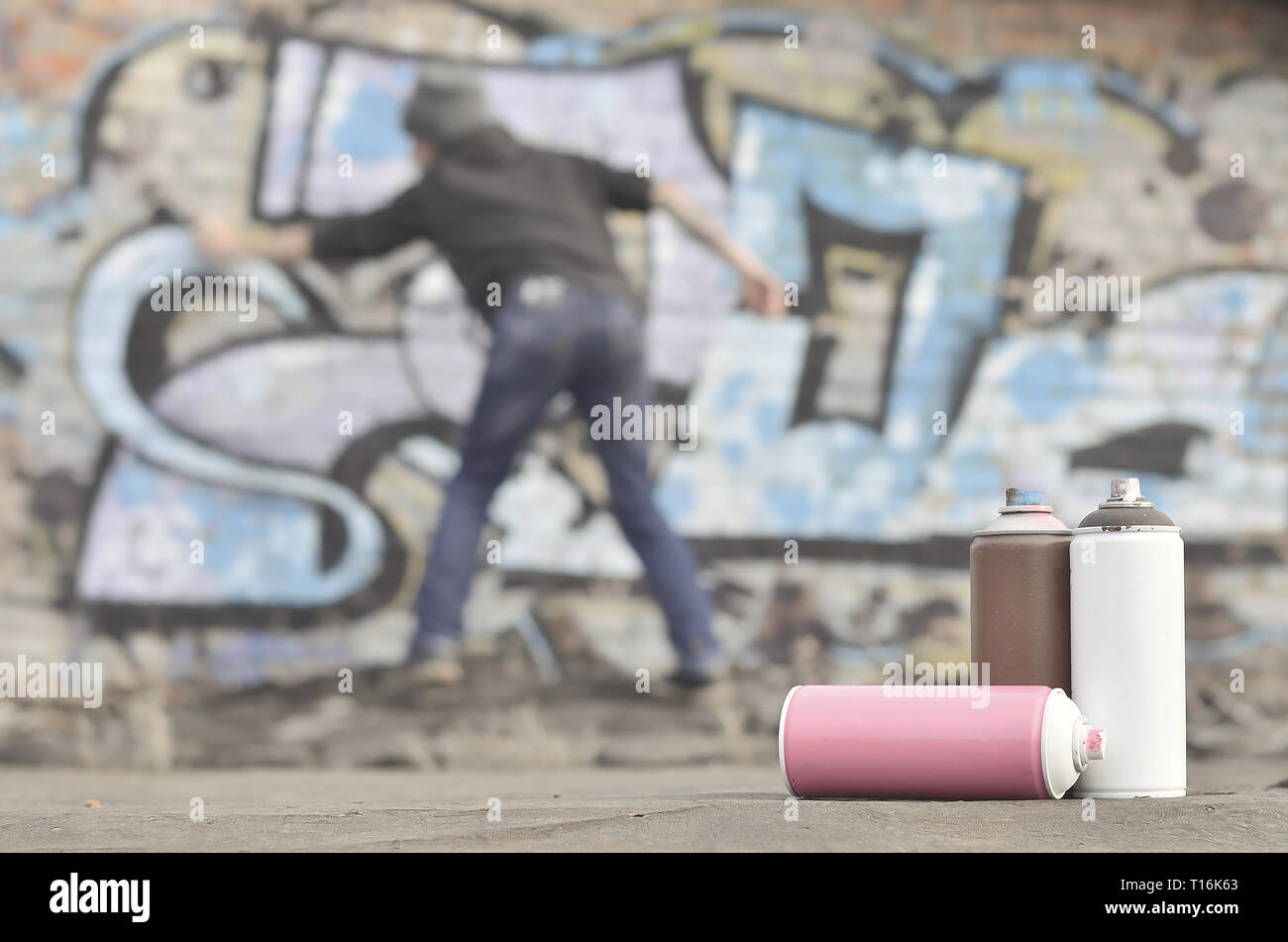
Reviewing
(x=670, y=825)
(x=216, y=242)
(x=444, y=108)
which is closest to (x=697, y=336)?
(x=444, y=108)

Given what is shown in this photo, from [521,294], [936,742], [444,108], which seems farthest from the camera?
[444,108]

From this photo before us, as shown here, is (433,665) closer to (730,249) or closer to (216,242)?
(216,242)

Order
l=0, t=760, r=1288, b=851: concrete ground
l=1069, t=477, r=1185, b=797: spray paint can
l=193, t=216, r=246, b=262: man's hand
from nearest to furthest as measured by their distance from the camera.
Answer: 1. l=0, t=760, r=1288, b=851: concrete ground
2. l=1069, t=477, r=1185, b=797: spray paint can
3. l=193, t=216, r=246, b=262: man's hand

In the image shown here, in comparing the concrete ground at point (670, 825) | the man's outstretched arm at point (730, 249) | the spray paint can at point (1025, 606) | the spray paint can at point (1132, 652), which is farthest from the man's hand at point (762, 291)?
the spray paint can at point (1132, 652)

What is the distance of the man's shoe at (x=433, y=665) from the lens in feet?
21.6

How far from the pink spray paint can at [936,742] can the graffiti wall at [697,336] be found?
4.06 m

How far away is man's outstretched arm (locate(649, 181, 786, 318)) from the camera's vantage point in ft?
22.1

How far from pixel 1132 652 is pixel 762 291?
416cm

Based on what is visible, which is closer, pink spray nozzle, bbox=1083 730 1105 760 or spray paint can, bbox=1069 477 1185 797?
pink spray nozzle, bbox=1083 730 1105 760

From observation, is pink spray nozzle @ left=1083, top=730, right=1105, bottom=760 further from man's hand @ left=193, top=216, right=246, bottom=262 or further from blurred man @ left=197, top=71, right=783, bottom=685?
man's hand @ left=193, top=216, right=246, bottom=262

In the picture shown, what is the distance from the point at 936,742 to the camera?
8.45 feet

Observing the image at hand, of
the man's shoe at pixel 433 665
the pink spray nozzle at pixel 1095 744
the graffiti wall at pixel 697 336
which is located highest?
the graffiti wall at pixel 697 336

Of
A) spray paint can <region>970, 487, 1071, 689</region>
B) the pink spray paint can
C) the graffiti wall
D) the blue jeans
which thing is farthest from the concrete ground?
the graffiti wall

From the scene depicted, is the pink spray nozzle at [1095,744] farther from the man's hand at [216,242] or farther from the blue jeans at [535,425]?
the man's hand at [216,242]
